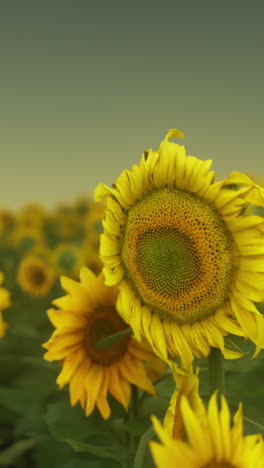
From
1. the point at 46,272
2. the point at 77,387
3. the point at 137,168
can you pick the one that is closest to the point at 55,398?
the point at 46,272

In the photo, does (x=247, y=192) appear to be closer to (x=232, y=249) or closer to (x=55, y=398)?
(x=232, y=249)

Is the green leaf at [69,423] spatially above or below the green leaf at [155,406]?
below

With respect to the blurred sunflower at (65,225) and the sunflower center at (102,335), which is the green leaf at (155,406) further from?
the blurred sunflower at (65,225)

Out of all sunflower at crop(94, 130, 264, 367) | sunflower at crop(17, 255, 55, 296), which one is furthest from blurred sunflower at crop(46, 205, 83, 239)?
sunflower at crop(94, 130, 264, 367)

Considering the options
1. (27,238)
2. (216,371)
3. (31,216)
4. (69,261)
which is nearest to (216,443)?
(216,371)

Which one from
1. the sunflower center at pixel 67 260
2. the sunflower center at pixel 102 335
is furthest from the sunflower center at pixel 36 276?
the sunflower center at pixel 102 335

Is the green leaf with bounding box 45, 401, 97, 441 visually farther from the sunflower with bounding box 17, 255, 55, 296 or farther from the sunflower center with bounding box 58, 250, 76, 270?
the sunflower with bounding box 17, 255, 55, 296
